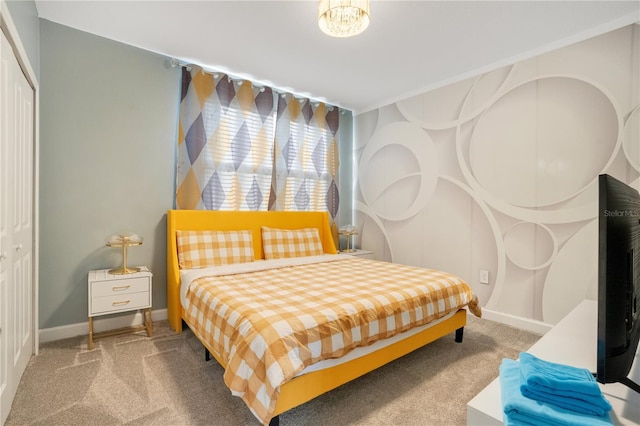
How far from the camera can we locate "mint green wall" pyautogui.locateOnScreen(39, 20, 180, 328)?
253 cm

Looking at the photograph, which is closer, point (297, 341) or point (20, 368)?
point (297, 341)

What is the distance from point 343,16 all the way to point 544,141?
206 centimetres

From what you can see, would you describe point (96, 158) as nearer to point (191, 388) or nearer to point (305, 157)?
point (191, 388)

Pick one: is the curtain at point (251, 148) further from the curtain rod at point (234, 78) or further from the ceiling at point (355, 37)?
the ceiling at point (355, 37)

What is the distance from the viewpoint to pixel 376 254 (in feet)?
13.9

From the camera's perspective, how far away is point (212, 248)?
2922mm

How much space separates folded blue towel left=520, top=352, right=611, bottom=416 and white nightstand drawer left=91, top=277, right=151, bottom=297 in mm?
2631

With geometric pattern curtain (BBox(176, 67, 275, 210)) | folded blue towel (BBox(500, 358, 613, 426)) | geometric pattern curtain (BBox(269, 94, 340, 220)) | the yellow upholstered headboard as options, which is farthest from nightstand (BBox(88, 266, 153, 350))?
folded blue towel (BBox(500, 358, 613, 426))

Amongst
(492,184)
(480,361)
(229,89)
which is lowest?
(480,361)

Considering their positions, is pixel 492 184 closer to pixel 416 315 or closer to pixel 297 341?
pixel 416 315

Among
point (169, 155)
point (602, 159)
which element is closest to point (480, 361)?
point (602, 159)

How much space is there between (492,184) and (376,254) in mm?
1737

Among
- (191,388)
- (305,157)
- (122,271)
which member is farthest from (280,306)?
(305,157)

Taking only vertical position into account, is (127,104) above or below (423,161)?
above
